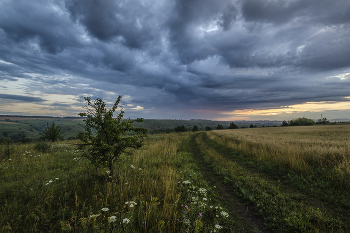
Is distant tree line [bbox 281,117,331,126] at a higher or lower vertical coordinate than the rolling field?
higher

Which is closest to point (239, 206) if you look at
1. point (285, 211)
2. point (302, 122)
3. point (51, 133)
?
point (285, 211)

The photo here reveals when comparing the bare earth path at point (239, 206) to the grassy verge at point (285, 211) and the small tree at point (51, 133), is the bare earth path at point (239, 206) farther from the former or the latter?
the small tree at point (51, 133)

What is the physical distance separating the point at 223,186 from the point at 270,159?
634 centimetres

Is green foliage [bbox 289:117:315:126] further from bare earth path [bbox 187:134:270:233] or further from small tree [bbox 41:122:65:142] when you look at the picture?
small tree [bbox 41:122:65:142]

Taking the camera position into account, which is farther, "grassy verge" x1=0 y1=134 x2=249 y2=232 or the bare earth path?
the bare earth path

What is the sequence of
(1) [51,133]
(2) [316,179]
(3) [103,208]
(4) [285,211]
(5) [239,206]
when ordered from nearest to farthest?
(3) [103,208]
(4) [285,211]
(5) [239,206]
(2) [316,179]
(1) [51,133]

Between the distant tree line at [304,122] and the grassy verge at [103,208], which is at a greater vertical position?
the distant tree line at [304,122]

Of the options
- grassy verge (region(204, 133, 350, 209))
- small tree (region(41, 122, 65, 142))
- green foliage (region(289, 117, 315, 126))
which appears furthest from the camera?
green foliage (region(289, 117, 315, 126))

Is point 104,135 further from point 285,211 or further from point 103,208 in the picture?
point 285,211

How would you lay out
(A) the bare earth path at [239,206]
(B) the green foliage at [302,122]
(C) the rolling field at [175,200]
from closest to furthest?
1. (C) the rolling field at [175,200]
2. (A) the bare earth path at [239,206]
3. (B) the green foliage at [302,122]

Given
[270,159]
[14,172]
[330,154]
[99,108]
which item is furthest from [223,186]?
[14,172]

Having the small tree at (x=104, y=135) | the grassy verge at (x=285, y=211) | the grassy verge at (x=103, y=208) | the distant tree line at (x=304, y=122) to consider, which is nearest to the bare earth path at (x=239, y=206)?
the grassy verge at (x=285, y=211)

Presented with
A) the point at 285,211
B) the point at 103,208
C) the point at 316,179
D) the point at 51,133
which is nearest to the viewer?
the point at 103,208

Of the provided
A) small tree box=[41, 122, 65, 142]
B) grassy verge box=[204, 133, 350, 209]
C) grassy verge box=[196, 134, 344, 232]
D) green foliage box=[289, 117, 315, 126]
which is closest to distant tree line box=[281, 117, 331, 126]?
green foliage box=[289, 117, 315, 126]
